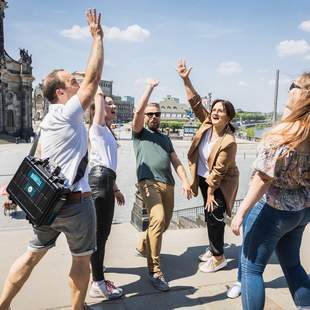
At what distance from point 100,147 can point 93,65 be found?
1.12 m

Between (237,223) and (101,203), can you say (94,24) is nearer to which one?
(101,203)

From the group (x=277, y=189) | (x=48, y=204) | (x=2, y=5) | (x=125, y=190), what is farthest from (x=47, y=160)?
(x=2, y=5)

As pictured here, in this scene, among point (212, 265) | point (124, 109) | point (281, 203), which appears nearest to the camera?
point (281, 203)

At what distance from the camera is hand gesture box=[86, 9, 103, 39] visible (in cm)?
266

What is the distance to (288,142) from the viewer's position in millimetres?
2377

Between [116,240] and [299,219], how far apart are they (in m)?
3.08

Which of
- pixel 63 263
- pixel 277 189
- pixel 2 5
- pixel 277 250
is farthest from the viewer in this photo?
pixel 2 5

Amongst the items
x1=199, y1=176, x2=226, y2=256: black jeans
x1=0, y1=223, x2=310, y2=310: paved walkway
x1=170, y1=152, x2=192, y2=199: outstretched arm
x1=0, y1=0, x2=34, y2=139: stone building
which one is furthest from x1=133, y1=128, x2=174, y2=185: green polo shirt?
x1=0, y1=0, x2=34, y2=139: stone building

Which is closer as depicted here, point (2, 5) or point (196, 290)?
point (196, 290)

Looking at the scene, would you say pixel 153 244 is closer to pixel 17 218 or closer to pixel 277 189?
pixel 277 189

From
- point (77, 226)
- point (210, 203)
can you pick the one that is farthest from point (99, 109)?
point (210, 203)

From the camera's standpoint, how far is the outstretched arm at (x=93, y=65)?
2465mm

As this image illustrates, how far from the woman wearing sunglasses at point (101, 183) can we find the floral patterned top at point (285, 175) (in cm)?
150

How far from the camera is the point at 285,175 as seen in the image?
247 centimetres
